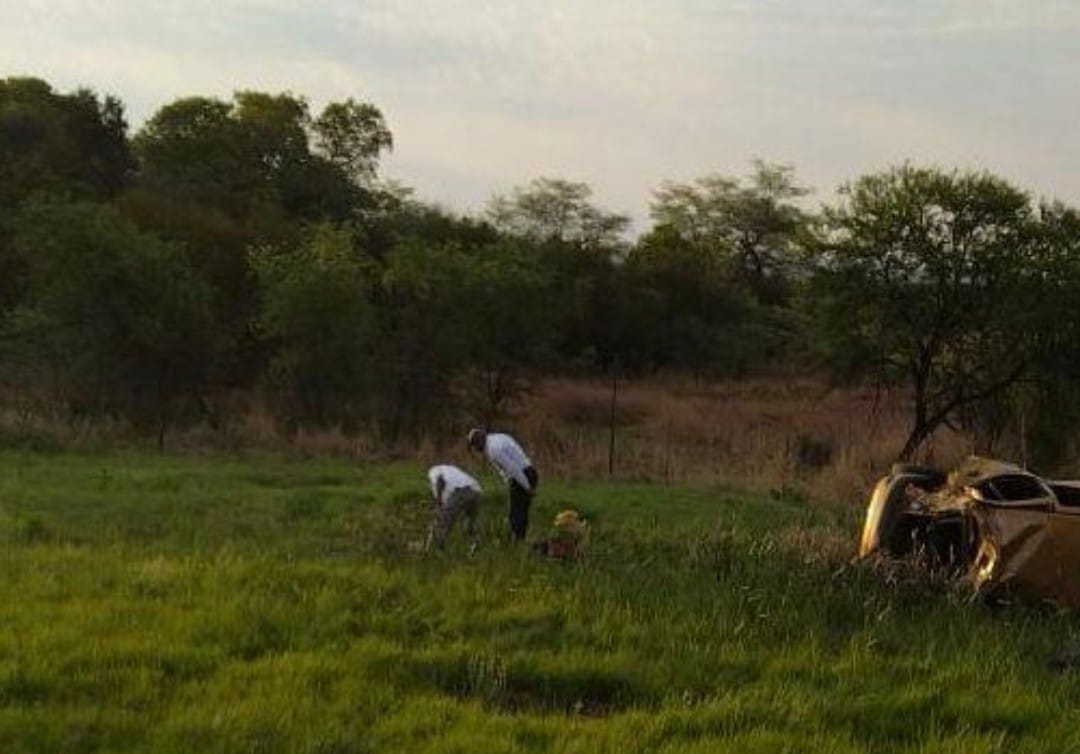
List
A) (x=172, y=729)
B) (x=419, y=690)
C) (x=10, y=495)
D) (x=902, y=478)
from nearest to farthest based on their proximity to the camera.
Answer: (x=172, y=729) → (x=419, y=690) → (x=902, y=478) → (x=10, y=495)

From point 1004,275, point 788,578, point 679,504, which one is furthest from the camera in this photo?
point 1004,275

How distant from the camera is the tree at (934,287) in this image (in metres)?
28.2

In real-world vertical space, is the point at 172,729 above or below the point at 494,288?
below

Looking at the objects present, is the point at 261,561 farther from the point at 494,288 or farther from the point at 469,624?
the point at 494,288

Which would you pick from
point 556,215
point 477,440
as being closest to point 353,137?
point 556,215

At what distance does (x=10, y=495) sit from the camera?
55.8ft

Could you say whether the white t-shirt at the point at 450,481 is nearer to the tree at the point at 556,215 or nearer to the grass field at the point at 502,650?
the grass field at the point at 502,650

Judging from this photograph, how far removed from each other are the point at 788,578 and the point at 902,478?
5.12ft

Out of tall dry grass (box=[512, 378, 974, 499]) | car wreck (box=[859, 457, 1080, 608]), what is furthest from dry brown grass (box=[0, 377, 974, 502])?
car wreck (box=[859, 457, 1080, 608])

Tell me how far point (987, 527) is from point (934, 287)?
19.2 metres

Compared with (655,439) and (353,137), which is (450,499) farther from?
(353,137)

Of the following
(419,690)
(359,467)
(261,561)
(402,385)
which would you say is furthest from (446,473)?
Answer: (402,385)

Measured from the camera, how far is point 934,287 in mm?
28547

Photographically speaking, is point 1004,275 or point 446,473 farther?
point 1004,275
